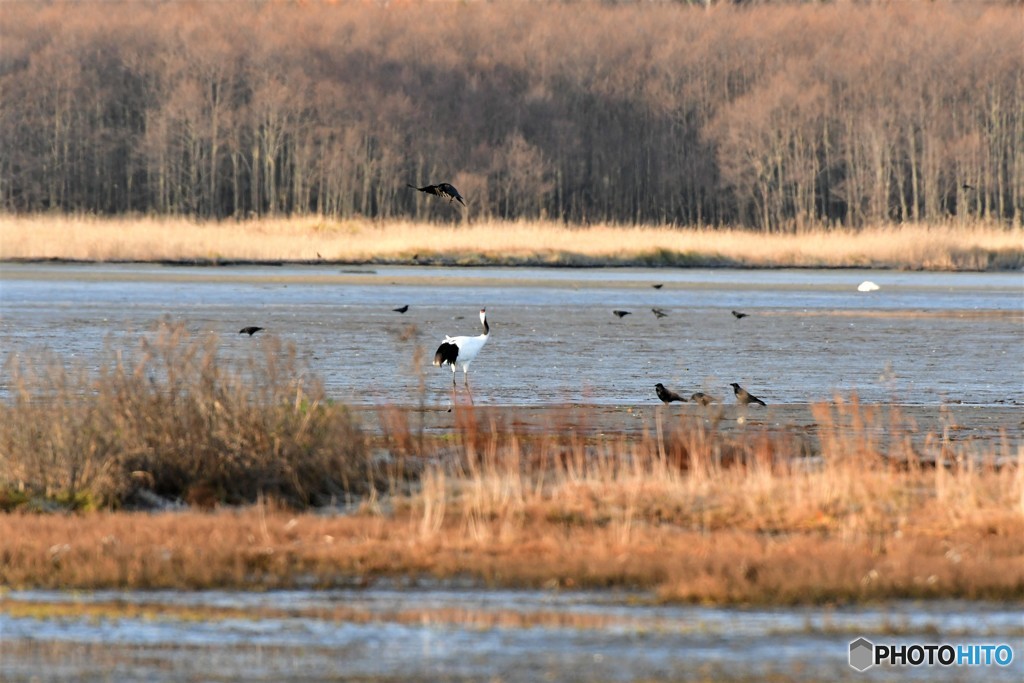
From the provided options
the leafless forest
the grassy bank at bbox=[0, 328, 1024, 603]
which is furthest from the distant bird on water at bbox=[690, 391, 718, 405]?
the leafless forest

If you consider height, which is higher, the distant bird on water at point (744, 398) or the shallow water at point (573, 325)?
the distant bird on water at point (744, 398)

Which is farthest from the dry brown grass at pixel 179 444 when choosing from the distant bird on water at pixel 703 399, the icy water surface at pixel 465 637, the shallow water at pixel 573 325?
the distant bird on water at pixel 703 399

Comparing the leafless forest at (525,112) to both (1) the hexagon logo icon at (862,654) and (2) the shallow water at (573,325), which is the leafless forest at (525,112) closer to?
(2) the shallow water at (573,325)

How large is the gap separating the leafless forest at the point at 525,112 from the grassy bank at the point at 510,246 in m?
23.7

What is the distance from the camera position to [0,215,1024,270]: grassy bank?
148 ft

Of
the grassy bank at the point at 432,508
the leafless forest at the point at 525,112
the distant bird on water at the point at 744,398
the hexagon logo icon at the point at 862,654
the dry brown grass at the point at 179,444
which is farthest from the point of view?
the leafless forest at the point at 525,112

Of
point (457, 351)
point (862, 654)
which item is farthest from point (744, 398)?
point (862, 654)

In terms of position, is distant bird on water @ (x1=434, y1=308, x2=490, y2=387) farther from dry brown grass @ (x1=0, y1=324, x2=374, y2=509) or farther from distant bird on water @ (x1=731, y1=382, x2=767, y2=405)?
dry brown grass @ (x1=0, y1=324, x2=374, y2=509)

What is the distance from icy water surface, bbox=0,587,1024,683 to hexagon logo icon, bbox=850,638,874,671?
1.9 inches

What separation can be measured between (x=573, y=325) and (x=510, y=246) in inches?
768

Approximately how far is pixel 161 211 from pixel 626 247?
3866 centimetres

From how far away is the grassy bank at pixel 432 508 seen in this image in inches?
319

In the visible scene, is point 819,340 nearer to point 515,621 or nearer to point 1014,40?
point 515,621

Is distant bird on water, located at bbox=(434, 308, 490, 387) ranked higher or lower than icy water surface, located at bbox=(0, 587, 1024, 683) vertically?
higher
